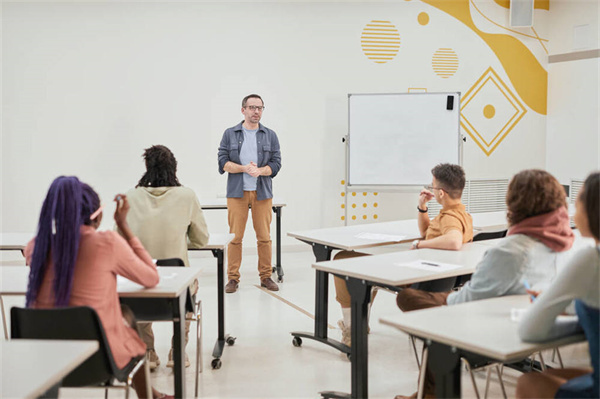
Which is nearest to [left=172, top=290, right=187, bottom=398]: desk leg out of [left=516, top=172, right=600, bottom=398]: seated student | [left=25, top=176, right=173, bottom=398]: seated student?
[left=25, top=176, right=173, bottom=398]: seated student

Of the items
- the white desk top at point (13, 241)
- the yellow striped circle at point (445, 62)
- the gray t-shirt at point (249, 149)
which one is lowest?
the white desk top at point (13, 241)

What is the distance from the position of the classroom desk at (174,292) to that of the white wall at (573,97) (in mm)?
6239

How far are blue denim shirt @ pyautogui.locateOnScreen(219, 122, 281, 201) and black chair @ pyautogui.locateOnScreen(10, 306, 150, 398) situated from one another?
3.43m

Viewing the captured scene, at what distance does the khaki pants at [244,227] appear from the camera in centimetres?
566

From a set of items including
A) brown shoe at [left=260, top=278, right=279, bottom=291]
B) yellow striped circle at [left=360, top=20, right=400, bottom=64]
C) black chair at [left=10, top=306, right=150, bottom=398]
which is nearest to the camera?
black chair at [left=10, top=306, right=150, bottom=398]

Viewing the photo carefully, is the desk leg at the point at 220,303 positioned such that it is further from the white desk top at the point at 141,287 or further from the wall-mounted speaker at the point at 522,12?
the wall-mounted speaker at the point at 522,12

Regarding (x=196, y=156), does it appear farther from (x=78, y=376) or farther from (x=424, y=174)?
(x=78, y=376)

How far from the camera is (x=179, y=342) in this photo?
107 inches

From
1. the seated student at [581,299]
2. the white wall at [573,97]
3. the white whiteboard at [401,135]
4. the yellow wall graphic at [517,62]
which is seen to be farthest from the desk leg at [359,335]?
the yellow wall graphic at [517,62]

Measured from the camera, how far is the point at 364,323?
2.97m

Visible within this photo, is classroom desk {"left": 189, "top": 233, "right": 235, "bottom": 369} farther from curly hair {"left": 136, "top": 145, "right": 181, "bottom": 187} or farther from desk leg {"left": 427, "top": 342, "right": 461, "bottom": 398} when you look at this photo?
desk leg {"left": 427, "top": 342, "right": 461, "bottom": 398}

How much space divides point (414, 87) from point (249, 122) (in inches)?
113

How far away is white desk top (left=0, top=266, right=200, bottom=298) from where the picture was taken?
Answer: 2574 mm

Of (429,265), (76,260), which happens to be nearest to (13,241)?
(76,260)
